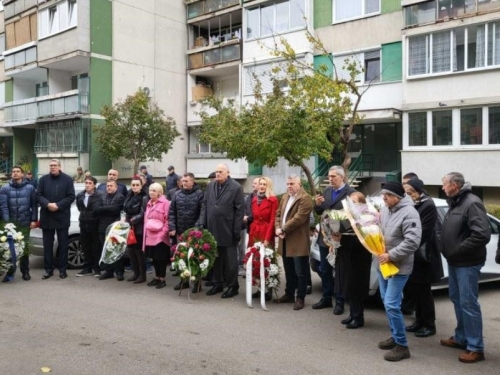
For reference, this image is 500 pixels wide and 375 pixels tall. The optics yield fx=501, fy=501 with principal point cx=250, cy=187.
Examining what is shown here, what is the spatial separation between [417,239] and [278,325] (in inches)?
85.6

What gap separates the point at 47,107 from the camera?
27.1 meters

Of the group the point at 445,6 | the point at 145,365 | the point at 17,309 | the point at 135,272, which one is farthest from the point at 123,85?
the point at 145,365

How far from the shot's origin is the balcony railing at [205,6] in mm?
27139

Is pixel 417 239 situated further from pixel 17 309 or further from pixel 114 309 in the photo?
pixel 17 309

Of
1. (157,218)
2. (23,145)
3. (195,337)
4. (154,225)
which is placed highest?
(23,145)

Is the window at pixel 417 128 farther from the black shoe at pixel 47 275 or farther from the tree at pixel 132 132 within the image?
the black shoe at pixel 47 275

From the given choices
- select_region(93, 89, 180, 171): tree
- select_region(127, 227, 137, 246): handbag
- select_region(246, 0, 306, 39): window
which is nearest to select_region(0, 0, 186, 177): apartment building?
select_region(93, 89, 180, 171): tree

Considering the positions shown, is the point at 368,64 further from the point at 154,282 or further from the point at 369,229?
the point at 369,229

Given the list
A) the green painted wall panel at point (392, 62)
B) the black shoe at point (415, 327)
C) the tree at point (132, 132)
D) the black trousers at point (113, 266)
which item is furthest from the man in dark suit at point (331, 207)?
the tree at point (132, 132)

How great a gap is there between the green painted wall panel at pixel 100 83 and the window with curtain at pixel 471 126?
17074 mm

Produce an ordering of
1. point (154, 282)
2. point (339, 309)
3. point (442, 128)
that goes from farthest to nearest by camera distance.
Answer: point (442, 128)
point (154, 282)
point (339, 309)

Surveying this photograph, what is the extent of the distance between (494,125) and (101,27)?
19069mm

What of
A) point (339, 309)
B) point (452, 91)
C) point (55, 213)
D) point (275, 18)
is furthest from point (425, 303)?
point (275, 18)

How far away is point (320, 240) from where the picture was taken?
716 cm
